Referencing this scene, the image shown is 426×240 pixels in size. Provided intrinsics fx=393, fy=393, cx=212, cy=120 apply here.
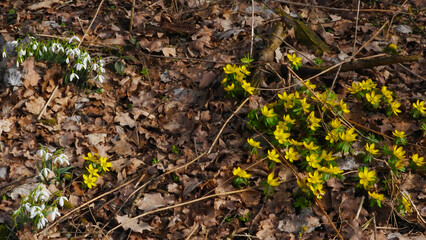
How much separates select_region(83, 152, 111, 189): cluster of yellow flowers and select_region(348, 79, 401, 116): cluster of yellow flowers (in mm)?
2323

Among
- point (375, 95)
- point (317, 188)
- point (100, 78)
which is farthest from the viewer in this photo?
point (100, 78)

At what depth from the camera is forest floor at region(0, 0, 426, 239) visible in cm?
308

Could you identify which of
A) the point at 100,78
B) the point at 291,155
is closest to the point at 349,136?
the point at 291,155

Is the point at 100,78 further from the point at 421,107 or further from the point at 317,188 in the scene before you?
the point at 421,107

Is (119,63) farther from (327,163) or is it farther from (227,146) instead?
(327,163)

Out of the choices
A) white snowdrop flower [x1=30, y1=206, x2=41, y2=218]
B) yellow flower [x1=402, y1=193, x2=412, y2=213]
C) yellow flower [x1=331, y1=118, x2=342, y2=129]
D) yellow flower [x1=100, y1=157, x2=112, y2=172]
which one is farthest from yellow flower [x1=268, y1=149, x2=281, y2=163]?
white snowdrop flower [x1=30, y1=206, x2=41, y2=218]

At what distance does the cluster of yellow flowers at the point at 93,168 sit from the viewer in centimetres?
324

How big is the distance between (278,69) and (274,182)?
1.42 m

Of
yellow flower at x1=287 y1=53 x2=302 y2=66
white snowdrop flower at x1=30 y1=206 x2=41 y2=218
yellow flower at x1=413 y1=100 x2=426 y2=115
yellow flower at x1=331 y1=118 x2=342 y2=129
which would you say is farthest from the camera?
yellow flower at x1=287 y1=53 x2=302 y2=66

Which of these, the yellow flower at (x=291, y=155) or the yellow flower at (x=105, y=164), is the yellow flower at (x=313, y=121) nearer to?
the yellow flower at (x=291, y=155)

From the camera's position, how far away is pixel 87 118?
3934mm

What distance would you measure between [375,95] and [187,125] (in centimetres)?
180

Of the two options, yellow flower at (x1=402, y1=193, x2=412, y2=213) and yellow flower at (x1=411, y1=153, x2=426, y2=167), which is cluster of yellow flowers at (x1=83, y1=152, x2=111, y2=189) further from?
yellow flower at (x1=411, y1=153, x2=426, y2=167)

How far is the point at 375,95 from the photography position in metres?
3.69
